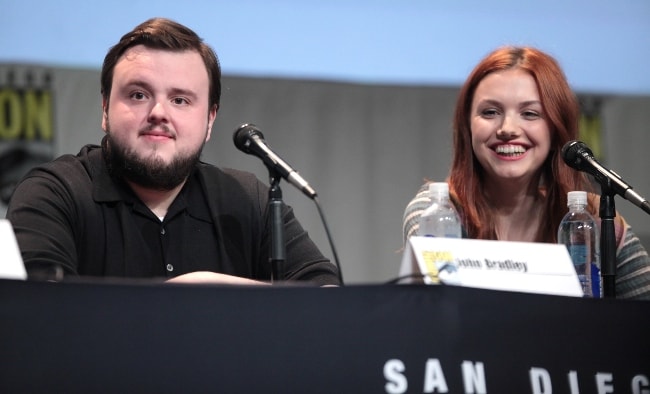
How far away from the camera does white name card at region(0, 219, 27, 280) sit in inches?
60.3

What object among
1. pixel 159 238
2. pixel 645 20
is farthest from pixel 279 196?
pixel 645 20

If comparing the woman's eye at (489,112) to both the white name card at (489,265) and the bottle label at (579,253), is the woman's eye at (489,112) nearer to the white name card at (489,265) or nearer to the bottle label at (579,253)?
the bottle label at (579,253)

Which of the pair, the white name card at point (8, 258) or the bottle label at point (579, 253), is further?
the bottle label at point (579, 253)

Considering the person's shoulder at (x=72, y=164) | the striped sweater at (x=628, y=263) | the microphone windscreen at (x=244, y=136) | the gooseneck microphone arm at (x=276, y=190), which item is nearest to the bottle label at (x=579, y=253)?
the striped sweater at (x=628, y=263)

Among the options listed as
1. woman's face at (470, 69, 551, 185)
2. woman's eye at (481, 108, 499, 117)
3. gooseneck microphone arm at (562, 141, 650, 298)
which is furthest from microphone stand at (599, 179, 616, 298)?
woman's eye at (481, 108, 499, 117)

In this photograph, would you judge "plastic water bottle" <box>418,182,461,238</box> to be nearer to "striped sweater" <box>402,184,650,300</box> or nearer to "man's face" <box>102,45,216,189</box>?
"striped sweater" <box>402,184,650,300</box>

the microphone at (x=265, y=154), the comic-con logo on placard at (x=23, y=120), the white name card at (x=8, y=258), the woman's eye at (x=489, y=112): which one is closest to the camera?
the white name card at (x=8, y=258)

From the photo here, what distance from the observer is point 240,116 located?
4.48 metres

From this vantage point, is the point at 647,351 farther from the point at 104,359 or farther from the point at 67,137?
the point at 67,137

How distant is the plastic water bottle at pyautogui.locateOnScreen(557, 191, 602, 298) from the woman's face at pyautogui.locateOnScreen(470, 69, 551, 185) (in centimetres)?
32

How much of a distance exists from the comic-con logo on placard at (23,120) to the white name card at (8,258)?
8.47 ft

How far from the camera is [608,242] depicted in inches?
90.7

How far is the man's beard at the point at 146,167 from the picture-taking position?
8.08 feet

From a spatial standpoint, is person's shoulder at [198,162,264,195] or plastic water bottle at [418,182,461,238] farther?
person's shoulder at [198,162,264,195]
